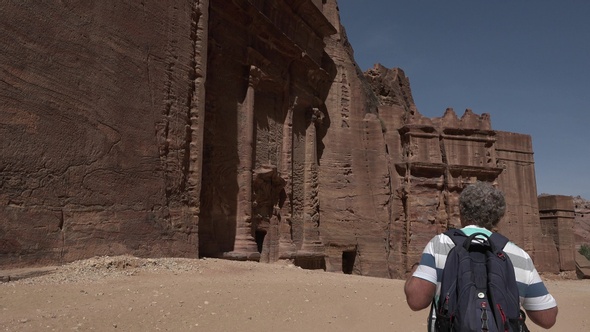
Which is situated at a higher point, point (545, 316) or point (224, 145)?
point (224, 145)

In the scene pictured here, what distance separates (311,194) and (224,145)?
5327 millimetres

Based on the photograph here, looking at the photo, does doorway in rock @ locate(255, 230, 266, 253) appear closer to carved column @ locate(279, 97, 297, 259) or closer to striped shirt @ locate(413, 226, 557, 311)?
carved column @ locate(279, 97, 297, 259)

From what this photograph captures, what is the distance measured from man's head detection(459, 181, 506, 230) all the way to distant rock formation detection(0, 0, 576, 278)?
615 centimetres

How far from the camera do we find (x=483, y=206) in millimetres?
2832

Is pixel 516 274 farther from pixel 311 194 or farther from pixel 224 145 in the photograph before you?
pixel 311 194

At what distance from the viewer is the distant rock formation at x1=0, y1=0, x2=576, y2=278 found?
23.9 ft

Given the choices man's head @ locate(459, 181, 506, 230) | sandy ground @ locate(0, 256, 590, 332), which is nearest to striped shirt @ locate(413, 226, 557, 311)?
man's head @ locate(459, 181, 506, 230)

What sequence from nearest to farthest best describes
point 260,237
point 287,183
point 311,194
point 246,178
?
point 246,178 < point 260,237 < point 287,183 < point 311,194

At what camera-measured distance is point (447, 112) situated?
2198 centimetres

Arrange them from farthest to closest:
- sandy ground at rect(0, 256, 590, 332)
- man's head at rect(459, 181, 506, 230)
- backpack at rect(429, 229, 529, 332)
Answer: sandy ground at rect(0, 256, 590, 332) < man's head at rect(459, 181, 506, 230) < backpack at rect(429, 229, 529, 332)

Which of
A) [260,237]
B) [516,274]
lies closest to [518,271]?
[516,274]

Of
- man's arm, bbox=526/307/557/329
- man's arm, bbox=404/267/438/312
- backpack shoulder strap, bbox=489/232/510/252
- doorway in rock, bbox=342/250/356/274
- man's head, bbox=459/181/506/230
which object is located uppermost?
man's head, bbox=459/181/506/230

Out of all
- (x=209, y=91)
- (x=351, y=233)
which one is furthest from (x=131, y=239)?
(x=351, y=233)

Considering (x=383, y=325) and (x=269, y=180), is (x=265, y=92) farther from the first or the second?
(x=383, y=325)
